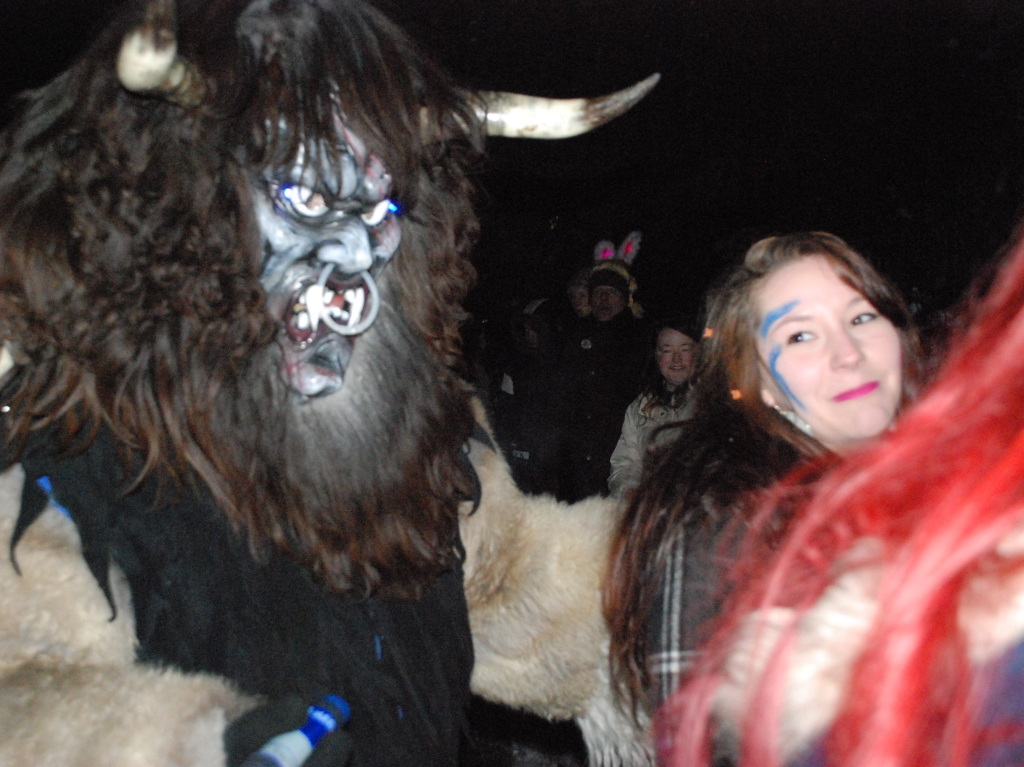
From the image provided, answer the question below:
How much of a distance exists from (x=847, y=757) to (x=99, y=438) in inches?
45.0

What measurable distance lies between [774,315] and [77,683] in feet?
5.01

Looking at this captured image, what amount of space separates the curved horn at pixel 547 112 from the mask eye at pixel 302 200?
0.41 metres

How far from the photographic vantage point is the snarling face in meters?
1.33

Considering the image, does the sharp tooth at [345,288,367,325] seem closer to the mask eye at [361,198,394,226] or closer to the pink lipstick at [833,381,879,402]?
the mask eye at [361,198,394,226]

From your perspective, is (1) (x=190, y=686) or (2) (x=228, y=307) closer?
(1) (x=190, y=686)

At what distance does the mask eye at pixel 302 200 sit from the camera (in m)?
1.33

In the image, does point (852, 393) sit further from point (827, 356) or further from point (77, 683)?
point (77, 683)

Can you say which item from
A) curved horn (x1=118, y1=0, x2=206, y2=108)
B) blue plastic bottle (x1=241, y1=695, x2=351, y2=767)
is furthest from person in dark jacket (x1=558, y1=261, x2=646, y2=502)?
curved horn (x1=118, y1=0, x2=206, y2=108)

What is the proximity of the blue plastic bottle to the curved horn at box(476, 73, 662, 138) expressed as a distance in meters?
1.11

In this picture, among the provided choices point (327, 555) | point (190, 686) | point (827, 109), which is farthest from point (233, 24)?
point (827, 109)

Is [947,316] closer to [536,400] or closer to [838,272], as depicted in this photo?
[838,272]

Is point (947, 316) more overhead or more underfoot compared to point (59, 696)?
more overhead

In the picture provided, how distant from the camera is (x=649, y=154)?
280 inches

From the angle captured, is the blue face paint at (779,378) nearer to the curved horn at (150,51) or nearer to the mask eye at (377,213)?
the mask eye at (377,213)
